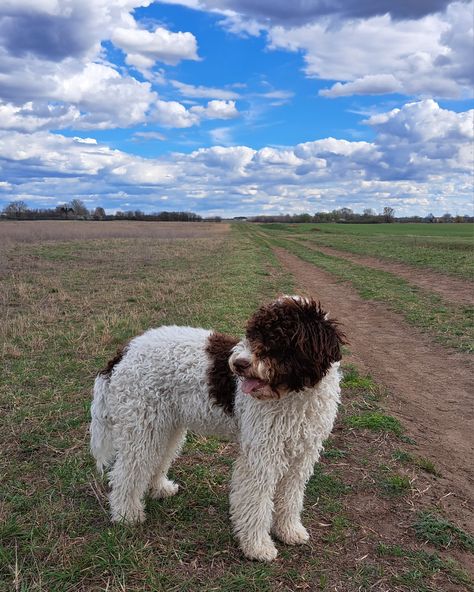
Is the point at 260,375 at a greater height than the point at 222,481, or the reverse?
the point at 260,375

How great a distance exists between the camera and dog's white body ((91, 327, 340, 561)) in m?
4.15

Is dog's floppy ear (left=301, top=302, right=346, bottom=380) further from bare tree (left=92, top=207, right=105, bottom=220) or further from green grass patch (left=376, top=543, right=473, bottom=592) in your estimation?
bare tree (left=92, top=207, right=105, bottom=220)

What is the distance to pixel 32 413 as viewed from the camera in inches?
264

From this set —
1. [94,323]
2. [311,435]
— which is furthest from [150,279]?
[311,435]

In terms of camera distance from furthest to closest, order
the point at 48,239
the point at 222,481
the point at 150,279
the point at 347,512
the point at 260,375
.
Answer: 1. the point at 48,239
2. the point at 150,279
3. the point at 222,481
4. the point at 347,512
5. the point at 260,375

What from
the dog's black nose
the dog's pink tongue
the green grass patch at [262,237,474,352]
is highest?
the dog's black nose

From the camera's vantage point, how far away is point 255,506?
4.22 meters

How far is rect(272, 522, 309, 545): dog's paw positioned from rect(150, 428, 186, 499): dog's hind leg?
1.25 m

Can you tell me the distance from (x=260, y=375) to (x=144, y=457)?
1.65 metres

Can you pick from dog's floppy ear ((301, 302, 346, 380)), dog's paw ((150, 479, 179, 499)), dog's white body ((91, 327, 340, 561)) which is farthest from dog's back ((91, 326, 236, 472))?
dog's floppy ear ((301, 302, 346, 380))

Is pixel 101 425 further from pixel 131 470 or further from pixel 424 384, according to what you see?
pixel 424 384

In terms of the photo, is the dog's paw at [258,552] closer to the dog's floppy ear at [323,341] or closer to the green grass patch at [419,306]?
the dog's floppy ear at [323,341]

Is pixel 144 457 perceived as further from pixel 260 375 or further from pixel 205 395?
pixel 260 375

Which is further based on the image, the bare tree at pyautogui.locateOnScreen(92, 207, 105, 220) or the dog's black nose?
the bare tree at pyautogui.locateOnScreen(92, 207, 105, 220)
